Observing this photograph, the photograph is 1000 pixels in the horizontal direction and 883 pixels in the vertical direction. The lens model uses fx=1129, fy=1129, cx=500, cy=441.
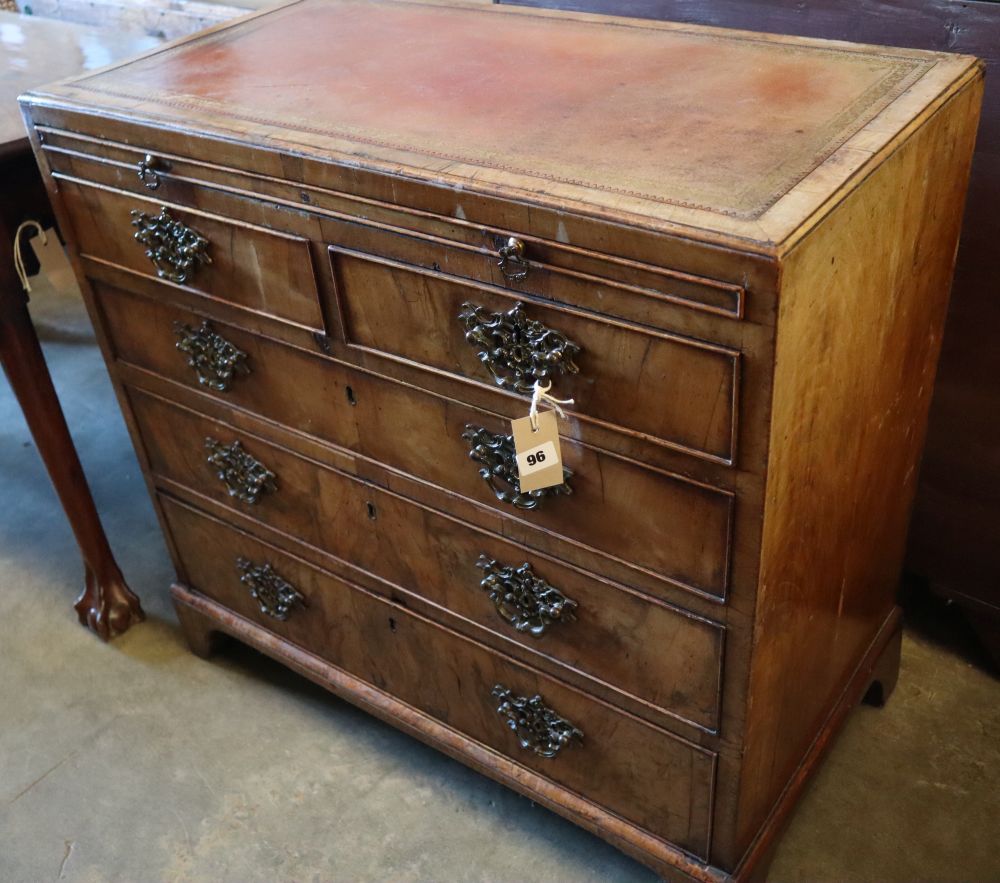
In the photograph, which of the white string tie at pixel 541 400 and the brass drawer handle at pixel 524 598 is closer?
the white string tie at pixel 541 400

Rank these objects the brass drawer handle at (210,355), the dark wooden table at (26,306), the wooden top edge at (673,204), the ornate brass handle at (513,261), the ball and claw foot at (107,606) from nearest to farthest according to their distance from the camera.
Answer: the wooden top edge at (673,204) → the ornate brass handle at (513,261) → the brass drawer handle at (210,355) → the dark wooden table at (26,306) → the ball and claw foot at (107,606)

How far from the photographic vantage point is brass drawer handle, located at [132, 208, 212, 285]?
4.36ft

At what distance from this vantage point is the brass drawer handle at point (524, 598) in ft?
4.16

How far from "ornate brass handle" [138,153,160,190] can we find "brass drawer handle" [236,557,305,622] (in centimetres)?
58

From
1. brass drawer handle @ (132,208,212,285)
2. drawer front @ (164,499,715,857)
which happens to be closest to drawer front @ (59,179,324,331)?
brass drawer handle @ (132,208,212,285)

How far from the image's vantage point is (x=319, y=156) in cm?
114

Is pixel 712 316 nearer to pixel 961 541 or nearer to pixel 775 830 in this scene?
pixel 775 830

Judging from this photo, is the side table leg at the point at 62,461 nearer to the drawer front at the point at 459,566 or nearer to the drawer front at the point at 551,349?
the drawer front at the point at 459,566

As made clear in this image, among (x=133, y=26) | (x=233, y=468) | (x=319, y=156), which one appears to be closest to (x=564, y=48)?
(x=319, y=156)

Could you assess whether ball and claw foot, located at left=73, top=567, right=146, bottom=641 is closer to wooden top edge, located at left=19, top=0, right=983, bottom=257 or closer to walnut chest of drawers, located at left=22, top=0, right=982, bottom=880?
walnut chest of drawers, located at left=22, top=0, right=982, bottom=880

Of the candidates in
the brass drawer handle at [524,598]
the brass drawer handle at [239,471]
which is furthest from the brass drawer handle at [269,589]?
the brass drawer handle at [524,598]

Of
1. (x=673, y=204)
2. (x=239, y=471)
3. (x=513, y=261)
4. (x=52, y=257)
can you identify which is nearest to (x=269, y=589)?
(x=239, y=471)

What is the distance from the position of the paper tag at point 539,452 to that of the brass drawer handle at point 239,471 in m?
0.51

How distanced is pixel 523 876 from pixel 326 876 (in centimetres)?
27
